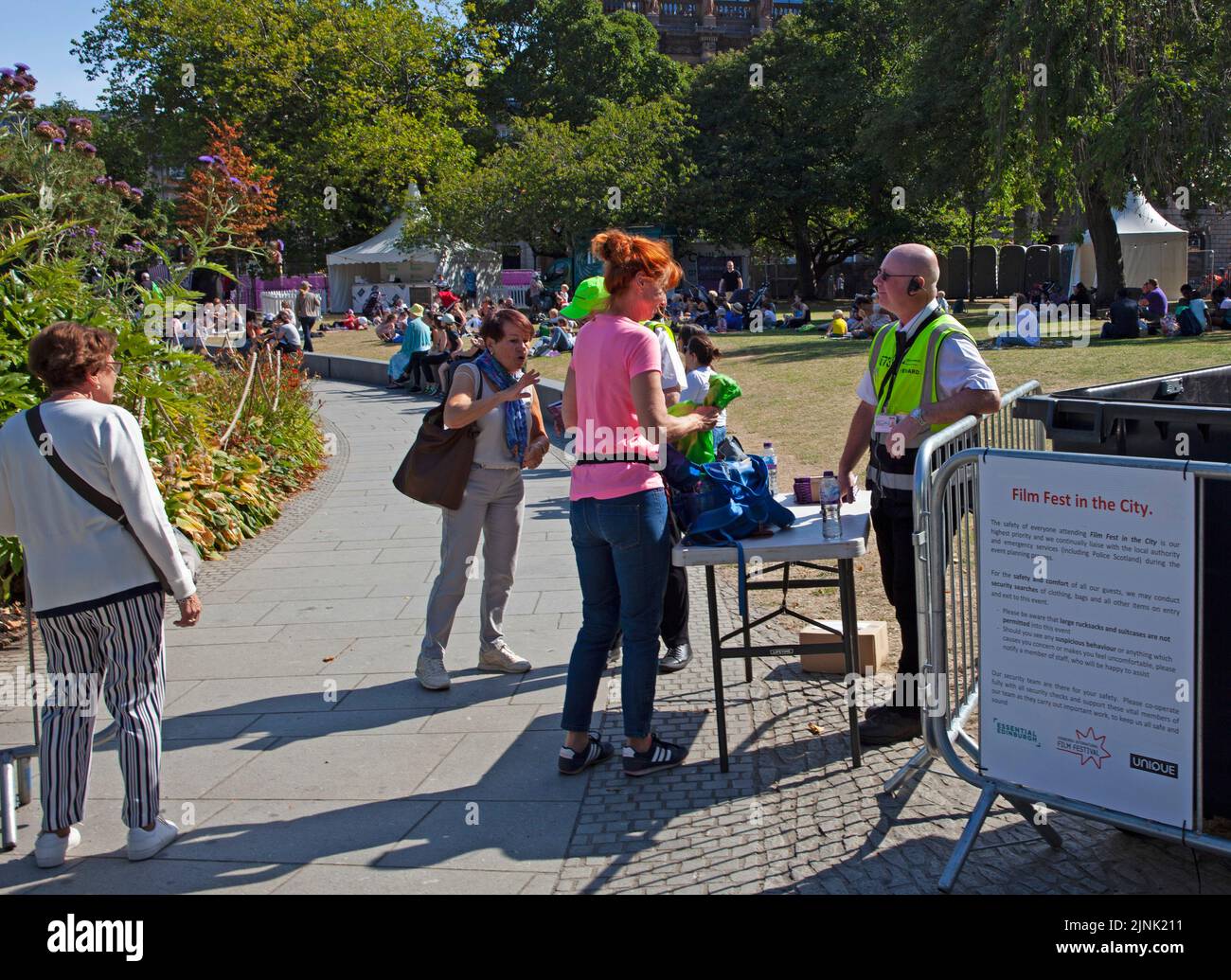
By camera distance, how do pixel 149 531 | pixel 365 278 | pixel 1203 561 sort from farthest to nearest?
1. pixel 365 278
2. pixel 149 531
3. pixel 1203 561

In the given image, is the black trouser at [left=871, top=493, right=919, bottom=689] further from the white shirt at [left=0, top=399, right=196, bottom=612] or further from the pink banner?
the pink banner

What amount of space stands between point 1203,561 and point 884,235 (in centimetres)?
4272

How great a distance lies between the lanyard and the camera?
4.62 meters

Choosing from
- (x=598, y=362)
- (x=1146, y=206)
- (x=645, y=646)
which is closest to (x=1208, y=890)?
(x=645, y=646)

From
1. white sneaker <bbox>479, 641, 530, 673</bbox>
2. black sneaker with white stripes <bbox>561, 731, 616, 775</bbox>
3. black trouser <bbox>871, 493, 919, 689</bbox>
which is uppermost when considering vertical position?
black trouser <bbox>871, 493, 919, 689</bbox>

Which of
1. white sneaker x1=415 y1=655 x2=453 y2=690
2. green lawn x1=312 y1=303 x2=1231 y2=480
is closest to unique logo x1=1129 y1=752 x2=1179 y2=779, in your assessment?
white sneaker x1=415 y1=655 x2=453 y2=690

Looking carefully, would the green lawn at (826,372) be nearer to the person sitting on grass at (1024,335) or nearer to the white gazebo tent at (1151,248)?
the person sitting on grass at (1024,335)

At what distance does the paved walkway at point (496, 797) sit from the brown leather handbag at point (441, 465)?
37.6 inches

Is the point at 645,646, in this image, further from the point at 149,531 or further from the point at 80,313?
the point at 80,313

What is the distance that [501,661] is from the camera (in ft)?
19.3

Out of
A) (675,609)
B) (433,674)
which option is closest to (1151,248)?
(675,609)

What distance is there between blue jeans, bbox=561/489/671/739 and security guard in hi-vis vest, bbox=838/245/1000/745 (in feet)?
2.99

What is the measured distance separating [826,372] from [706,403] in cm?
1289

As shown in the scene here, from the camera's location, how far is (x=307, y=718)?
17.6 feet
